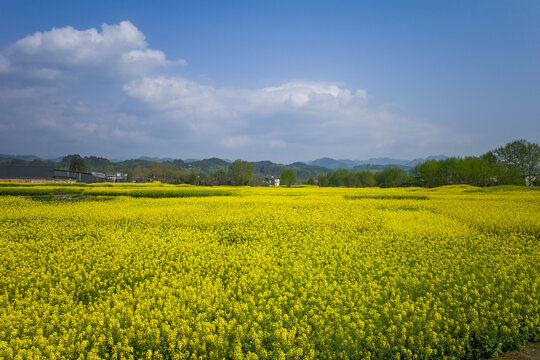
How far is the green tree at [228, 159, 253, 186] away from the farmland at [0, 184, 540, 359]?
88558 mm

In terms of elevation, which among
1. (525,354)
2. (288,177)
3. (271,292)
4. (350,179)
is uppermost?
(288,177)

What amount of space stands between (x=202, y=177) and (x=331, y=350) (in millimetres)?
106147

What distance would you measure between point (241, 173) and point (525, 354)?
98715 mm

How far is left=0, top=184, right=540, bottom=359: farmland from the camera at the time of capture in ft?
14.1

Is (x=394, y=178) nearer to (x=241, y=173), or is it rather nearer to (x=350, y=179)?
(x=350, y=179)

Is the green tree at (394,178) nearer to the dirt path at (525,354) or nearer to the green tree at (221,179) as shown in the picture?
the green tree at (221,179)

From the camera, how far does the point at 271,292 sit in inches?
226

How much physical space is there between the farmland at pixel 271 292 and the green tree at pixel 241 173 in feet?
291

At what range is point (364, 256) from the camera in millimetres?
8039

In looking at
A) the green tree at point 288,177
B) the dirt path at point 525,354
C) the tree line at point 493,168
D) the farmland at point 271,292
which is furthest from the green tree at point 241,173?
the dirt path at point 525,354

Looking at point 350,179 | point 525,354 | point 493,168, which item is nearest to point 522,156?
point 493,168

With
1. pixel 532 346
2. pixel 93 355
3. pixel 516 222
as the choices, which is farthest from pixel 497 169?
pixel 93 355

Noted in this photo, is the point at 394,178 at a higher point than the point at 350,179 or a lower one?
higher

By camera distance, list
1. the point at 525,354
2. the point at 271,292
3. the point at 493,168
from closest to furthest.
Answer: the point at 525,354 → the point at 271,292 → the point at 493,168
